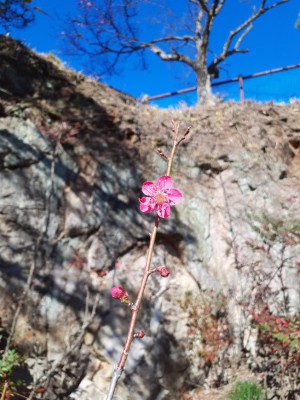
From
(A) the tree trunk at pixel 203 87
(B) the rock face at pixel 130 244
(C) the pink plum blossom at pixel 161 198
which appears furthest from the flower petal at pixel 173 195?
(A) the tree trunk at pixel 203 87

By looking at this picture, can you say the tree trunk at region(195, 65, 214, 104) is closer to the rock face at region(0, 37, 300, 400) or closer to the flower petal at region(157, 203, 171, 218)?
the rock face at region(0, 37, 300, 400)

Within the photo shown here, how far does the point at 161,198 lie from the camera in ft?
3.74

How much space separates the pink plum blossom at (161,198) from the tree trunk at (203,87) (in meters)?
7.31

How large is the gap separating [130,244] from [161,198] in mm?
3196

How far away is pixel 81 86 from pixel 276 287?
488 centimetres

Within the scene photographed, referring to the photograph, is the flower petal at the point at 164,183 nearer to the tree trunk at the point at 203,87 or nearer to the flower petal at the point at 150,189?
the flower petal at the point at 150,189

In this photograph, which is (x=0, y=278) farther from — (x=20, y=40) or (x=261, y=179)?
(x=20, y=40)

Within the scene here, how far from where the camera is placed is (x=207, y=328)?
404cm

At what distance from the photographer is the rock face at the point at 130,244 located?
11.5 feet

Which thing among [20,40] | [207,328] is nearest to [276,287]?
Result: [207,328]

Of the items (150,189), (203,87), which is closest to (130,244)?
(150,189)

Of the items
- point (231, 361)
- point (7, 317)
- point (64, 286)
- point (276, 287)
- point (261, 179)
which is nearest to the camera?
point (7, 317)

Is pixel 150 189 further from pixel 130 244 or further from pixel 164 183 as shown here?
pixel 130 244

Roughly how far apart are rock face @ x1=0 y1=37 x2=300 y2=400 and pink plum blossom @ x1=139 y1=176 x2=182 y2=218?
1827mm
